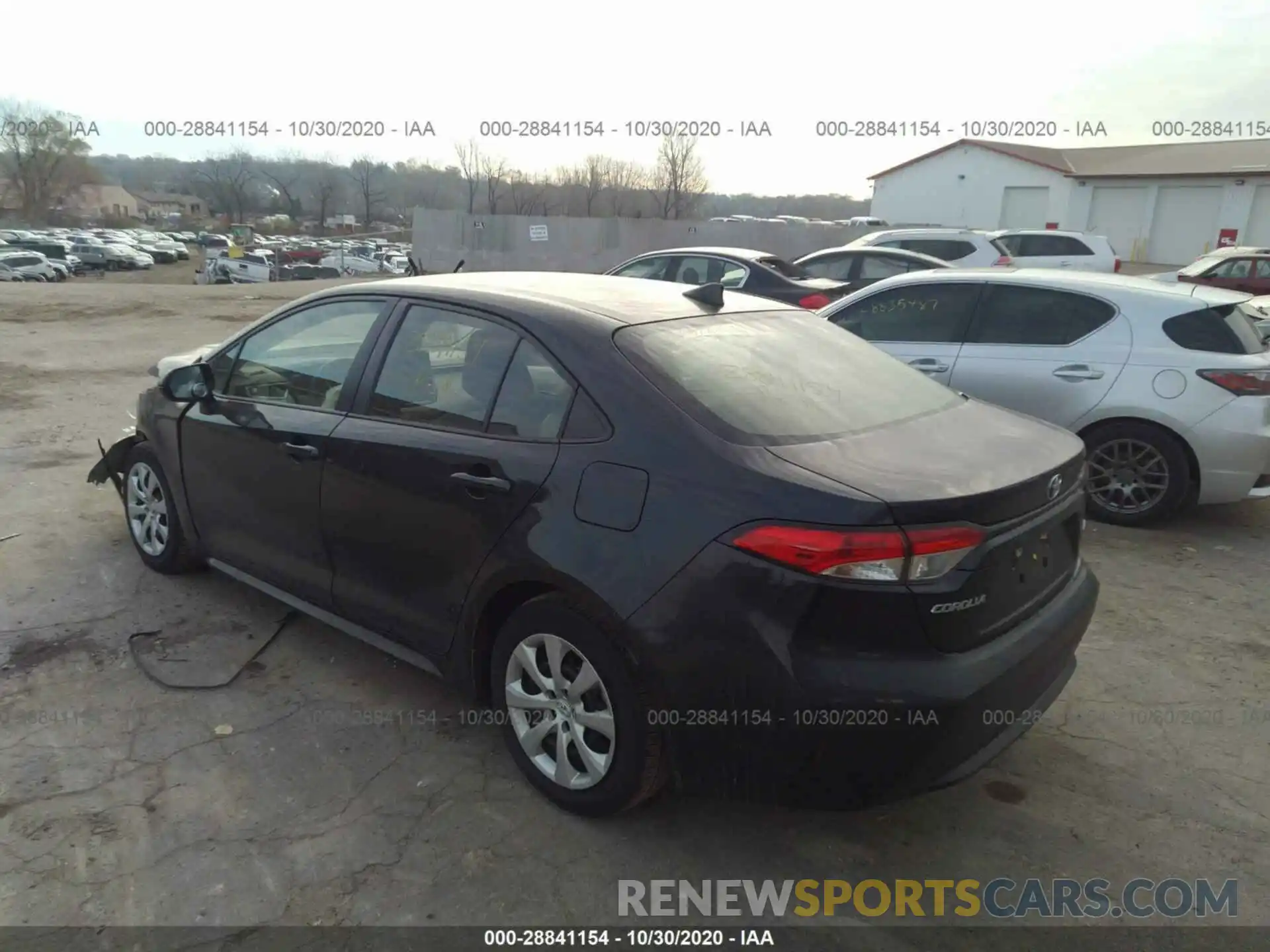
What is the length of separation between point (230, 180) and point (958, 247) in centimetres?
8134

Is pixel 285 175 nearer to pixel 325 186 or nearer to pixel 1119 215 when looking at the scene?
pixel 325 186

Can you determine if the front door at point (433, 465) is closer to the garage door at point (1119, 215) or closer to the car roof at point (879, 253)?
the car roof at point (879, 253)

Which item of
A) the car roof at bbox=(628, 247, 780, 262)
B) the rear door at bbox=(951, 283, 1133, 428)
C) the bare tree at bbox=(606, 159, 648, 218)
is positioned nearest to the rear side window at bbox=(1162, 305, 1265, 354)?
the rear door at bbox=(951, 283, 1133, 428)

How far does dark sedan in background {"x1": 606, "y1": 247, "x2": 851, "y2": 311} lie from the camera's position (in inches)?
400

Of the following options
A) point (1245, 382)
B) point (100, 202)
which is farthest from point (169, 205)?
point (1245, 382)

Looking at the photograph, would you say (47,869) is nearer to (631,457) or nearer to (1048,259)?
(631,457)

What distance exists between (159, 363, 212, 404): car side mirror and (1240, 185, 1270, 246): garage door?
3961 centimetres

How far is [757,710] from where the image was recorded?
2250 millimetres

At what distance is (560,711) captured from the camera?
2.67 metres

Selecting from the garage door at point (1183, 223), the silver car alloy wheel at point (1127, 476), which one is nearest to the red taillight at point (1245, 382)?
the silver car alloy wheel at point (1127, 476)

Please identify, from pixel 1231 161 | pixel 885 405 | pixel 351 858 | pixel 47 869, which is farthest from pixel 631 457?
pixel 1231 161

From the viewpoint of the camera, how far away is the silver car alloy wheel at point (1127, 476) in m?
5.33

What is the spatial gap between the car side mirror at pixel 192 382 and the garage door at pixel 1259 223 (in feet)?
130

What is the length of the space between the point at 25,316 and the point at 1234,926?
1753cm
